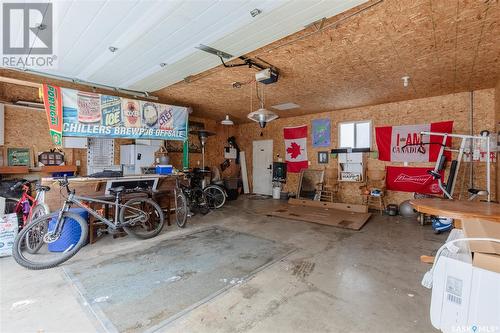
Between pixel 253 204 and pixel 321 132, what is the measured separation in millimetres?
2910

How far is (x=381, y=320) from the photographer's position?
1798mm

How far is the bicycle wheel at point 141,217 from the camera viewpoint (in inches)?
141

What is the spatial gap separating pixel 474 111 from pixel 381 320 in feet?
16.4

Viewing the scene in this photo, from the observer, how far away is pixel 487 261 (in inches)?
35.7

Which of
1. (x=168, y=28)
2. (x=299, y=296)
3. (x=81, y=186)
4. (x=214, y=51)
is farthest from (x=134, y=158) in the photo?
(x=299, y=296)

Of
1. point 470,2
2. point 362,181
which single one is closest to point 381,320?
point 470,2

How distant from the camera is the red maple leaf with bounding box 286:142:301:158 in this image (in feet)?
23.6

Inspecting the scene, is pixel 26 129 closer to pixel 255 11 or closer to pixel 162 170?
pixel 162 170

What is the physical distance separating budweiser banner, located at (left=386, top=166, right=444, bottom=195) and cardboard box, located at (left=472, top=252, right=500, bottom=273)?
501 cm

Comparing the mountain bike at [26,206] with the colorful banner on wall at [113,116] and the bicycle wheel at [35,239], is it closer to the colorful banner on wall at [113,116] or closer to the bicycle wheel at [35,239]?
the bicycle wheel at [35,239]

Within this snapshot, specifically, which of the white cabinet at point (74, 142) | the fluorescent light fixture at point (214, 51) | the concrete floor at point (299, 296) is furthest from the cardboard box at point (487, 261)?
the white cabinet at point (74, 142)

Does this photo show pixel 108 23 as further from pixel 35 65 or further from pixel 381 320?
pixel 381 320

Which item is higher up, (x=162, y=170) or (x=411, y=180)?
(x=162, y=170)

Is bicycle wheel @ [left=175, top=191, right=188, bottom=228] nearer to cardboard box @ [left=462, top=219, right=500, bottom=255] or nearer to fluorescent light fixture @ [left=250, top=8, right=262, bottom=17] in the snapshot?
fluorescent light fixture @ [left=250, top=8, right=262, bottom=17]
